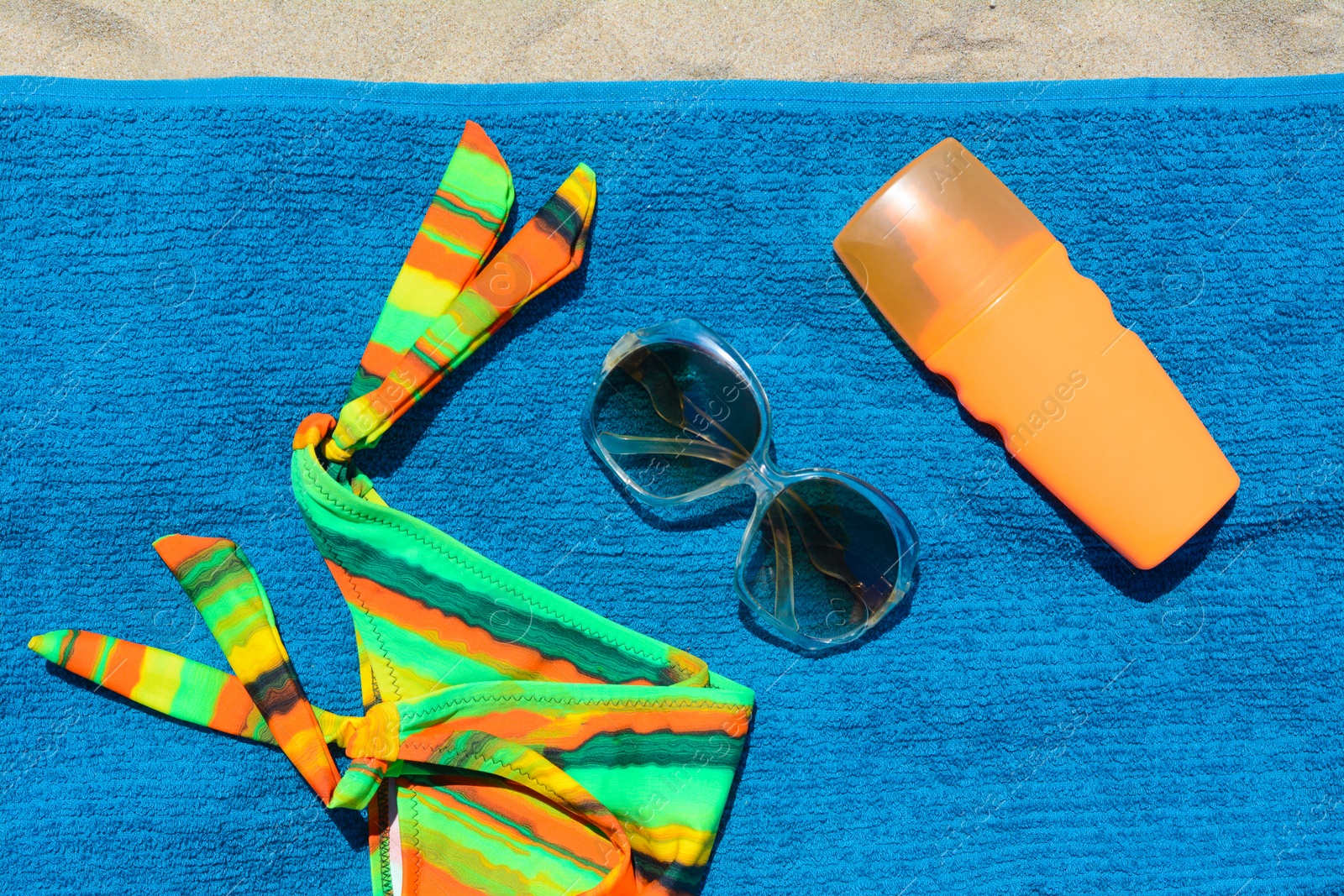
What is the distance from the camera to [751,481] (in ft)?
2.40

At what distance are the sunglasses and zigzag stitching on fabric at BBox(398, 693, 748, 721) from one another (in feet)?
0.30

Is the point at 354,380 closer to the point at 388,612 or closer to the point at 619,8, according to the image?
the point at 388,612

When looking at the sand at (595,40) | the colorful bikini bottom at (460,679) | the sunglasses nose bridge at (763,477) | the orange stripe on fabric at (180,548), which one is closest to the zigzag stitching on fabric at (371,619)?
the colorful bikini bottom at (460,679)

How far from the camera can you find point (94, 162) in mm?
756

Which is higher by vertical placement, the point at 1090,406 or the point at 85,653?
the point at 1090,406

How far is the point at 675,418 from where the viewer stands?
2.37ft

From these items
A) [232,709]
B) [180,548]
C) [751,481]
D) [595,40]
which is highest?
[595,40]

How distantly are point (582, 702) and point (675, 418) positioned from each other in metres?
0.25

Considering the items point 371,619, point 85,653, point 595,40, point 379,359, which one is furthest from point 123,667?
point 595,40

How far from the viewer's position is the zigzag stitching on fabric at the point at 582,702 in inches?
26.5

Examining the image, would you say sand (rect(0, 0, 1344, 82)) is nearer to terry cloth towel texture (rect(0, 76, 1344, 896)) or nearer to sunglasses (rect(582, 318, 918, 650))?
terry cloth towel texture (rect(0, 76, 1344, 896))

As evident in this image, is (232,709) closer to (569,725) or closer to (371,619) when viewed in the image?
(371,619)

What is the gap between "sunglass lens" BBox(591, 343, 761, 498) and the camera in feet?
2.35

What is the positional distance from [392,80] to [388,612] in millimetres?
497
